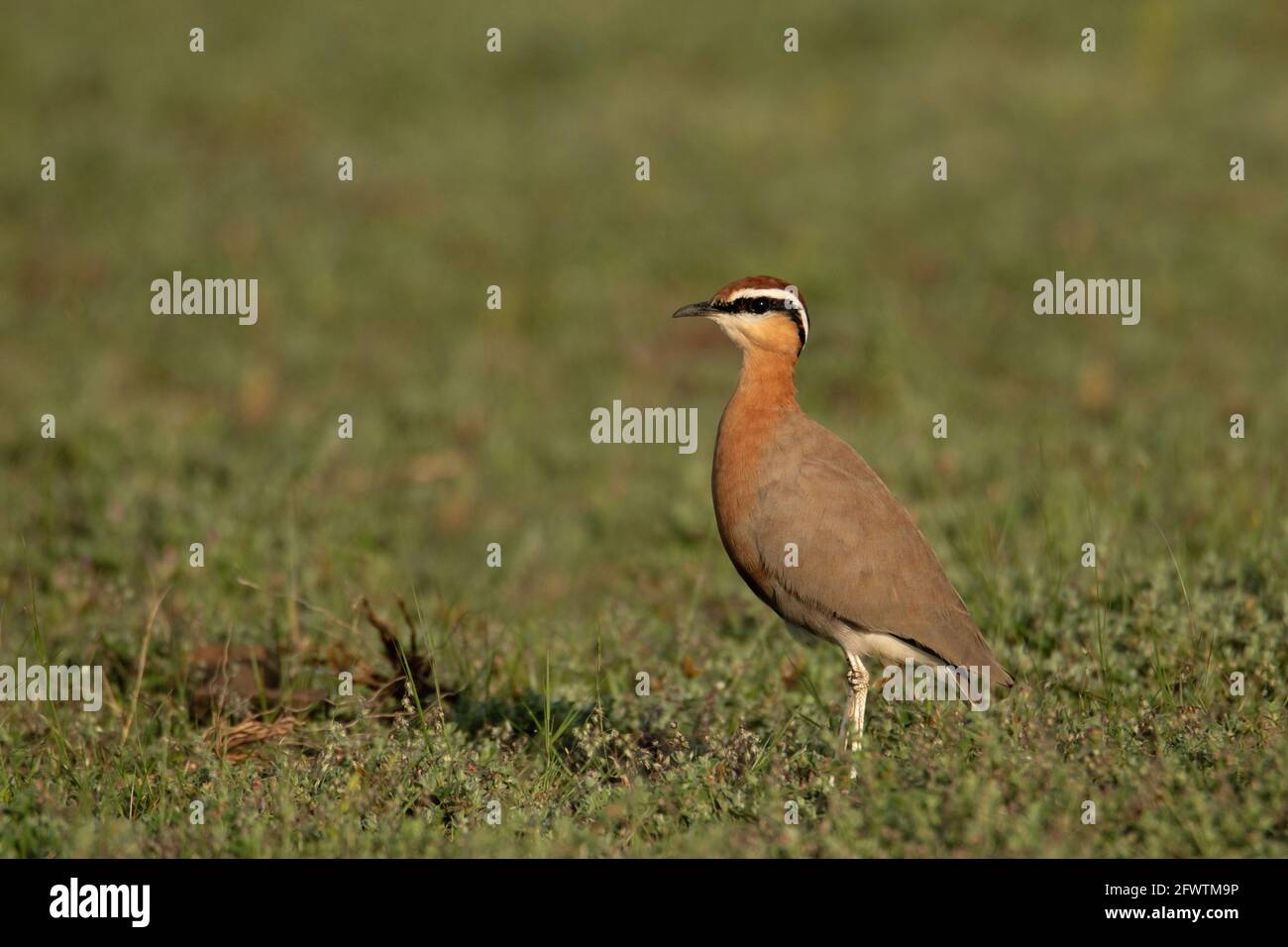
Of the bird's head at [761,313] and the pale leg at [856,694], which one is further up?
the bird's head at [761,313]

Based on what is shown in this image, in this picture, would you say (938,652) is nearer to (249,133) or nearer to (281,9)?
(249,133)

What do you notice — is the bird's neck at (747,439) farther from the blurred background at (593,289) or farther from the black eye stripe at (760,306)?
the blurred background at (593,289)

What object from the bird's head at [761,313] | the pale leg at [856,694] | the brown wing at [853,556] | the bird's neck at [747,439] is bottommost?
the pale leg at [856,694]

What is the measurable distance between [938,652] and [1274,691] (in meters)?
1.39

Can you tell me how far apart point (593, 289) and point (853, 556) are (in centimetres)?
765

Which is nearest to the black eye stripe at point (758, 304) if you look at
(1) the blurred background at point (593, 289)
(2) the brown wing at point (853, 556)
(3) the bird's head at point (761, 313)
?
(3) the bird's head at point (761, 313)

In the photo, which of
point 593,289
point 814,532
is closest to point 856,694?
point 814,532

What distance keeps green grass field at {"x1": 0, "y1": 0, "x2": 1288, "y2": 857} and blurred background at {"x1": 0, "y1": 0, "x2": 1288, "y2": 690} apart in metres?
0.05

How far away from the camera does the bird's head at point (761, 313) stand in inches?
234

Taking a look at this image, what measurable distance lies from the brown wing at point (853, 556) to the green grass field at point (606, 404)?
1.23 feet

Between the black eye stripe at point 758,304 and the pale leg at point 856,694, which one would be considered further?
the black eye stripe at point 758,304

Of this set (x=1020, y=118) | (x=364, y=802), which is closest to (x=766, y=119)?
(x=1020, y=118)

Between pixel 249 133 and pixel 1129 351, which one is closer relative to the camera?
pixel 1129 351

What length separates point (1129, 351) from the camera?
452 inches
